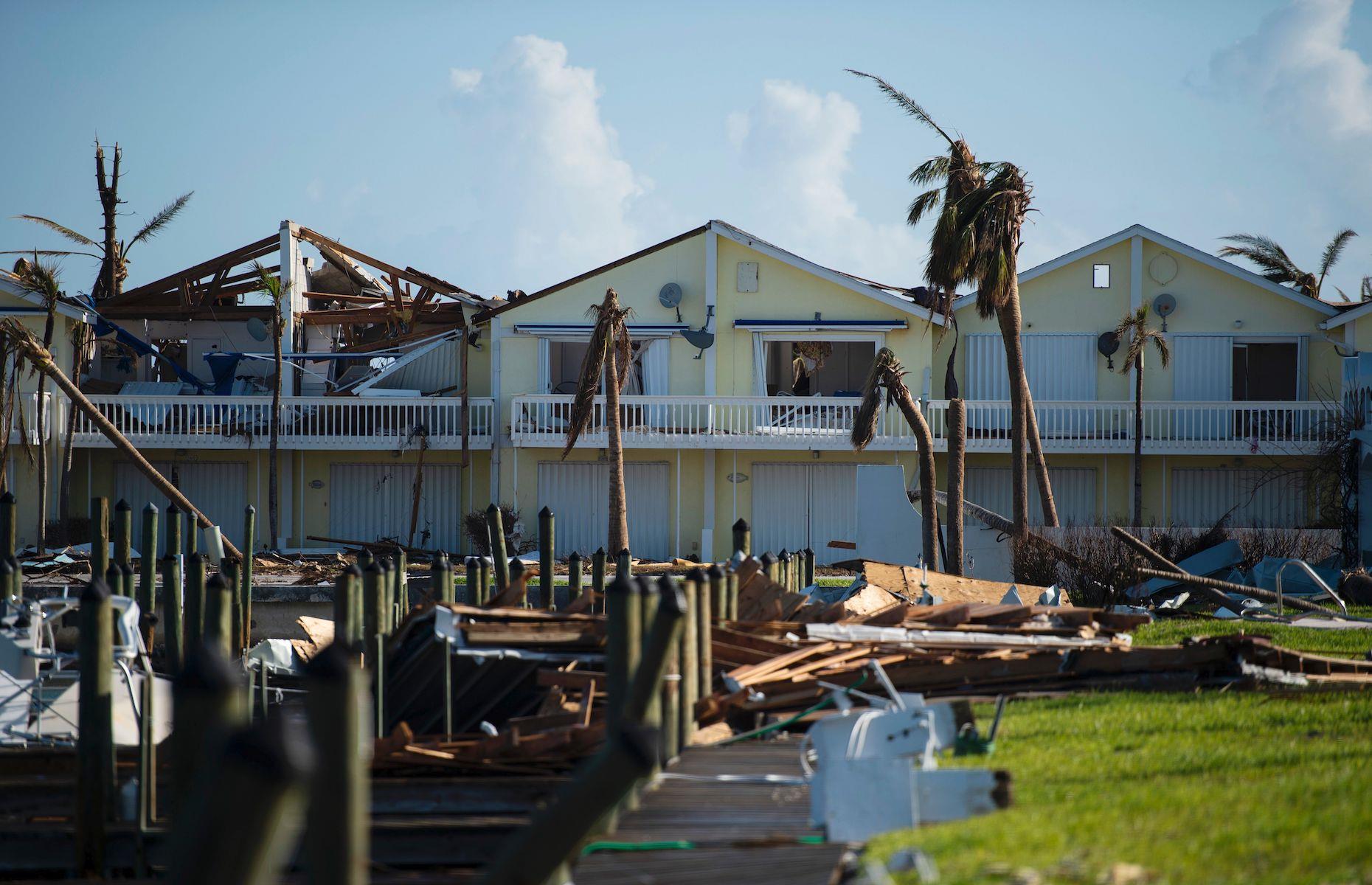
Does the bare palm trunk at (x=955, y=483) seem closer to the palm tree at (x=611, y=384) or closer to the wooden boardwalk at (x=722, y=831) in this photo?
the palm tree at (x=611, y=384)

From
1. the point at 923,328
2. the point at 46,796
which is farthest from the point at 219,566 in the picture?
the point at 923,328

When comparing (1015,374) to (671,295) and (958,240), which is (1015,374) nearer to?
(958,240)

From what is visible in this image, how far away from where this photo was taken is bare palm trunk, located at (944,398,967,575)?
19688 mm

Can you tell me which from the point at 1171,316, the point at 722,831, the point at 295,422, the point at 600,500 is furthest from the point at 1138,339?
the point at 722,831

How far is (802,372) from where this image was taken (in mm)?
32375

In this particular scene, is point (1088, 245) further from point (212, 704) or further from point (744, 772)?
point (212, 704)

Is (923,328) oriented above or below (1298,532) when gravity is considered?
above

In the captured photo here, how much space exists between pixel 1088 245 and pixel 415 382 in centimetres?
1583

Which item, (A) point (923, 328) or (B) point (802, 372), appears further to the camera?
(B) point (802, 372)

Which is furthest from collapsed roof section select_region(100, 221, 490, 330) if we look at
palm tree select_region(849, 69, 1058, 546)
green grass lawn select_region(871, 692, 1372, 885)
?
green grass lawn select_region(871, 692, 1372, 885)

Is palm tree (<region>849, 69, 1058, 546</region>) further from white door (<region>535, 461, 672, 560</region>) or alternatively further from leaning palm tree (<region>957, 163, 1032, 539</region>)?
white door (<region>535, 461, 672, 560</region>)

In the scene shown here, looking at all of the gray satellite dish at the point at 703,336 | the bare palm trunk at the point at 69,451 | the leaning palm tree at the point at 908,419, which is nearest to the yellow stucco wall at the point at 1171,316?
the gray satellite dish at the point at 703,336

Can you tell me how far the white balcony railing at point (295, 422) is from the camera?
97.7 ft

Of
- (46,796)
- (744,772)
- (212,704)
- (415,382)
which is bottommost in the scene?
(46,796)
